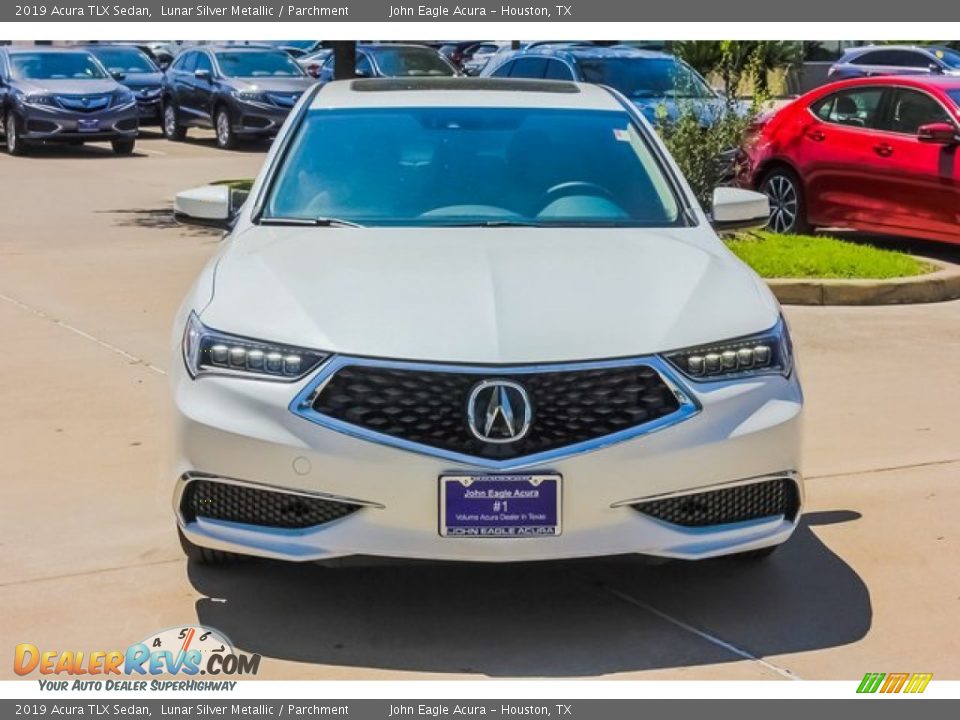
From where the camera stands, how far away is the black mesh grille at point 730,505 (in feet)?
16.4

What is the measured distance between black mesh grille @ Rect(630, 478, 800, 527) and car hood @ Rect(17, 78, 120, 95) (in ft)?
70.4

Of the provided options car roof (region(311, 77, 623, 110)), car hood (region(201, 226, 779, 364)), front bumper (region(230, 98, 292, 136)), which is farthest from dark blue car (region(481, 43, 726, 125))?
car hood (region(201, 226, 779, 364))

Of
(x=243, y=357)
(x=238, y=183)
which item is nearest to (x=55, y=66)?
(x=238, y=183)

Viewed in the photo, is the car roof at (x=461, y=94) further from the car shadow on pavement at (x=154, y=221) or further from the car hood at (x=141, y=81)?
the car hood at (x=141, y=81)

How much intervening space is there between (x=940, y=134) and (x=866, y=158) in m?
0.78

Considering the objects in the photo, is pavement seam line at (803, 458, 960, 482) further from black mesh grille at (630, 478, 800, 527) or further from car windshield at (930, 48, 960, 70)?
car windshield at (930, 48, 960, 70)

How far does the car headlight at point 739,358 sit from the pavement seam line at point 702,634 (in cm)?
77

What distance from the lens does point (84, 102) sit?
25.0 metres

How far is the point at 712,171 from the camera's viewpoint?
43.2 ft

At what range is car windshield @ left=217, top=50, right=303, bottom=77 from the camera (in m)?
27.0

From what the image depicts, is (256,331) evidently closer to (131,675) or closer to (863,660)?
(131,675)

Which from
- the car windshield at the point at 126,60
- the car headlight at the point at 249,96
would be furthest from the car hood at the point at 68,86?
the car windshield at the point at 126,60

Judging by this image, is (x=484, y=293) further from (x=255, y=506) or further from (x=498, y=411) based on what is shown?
(x=255, y=506)
